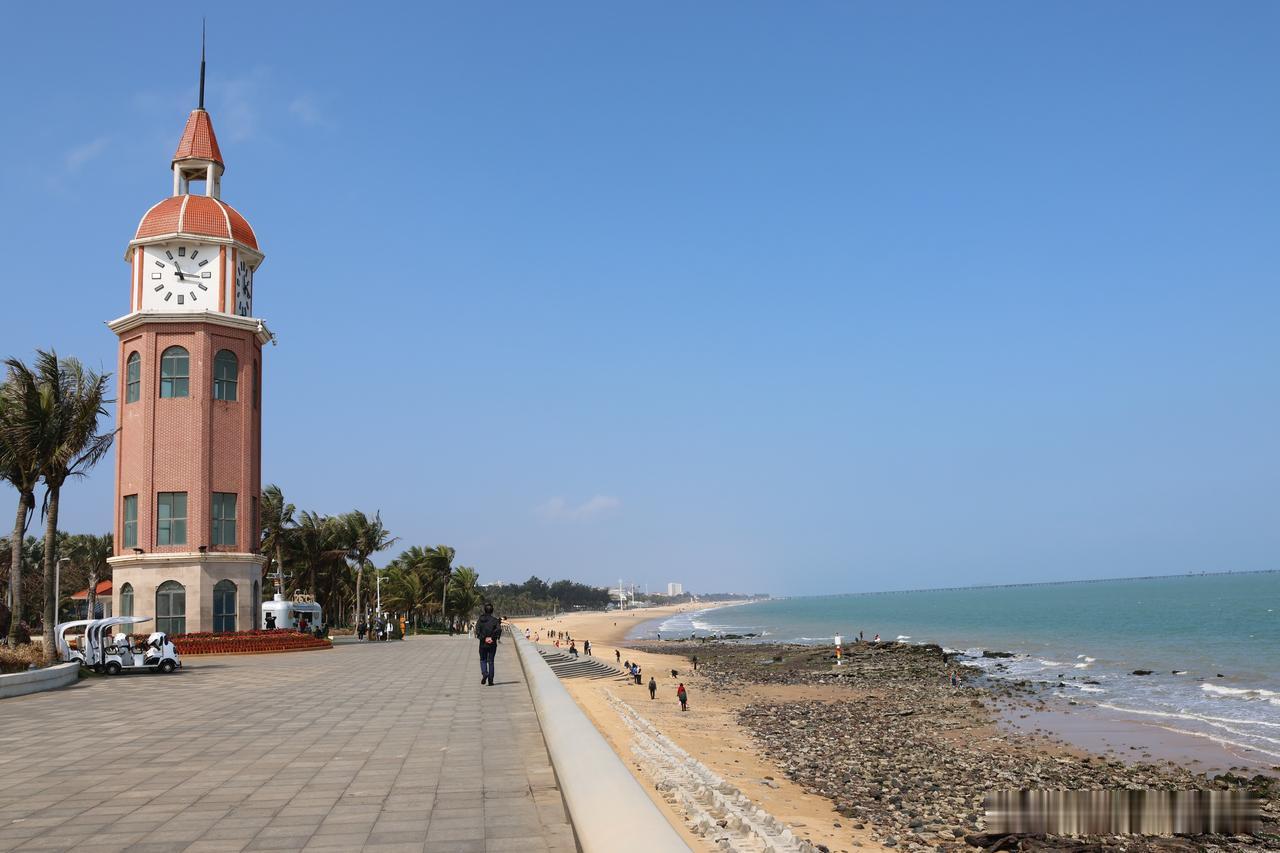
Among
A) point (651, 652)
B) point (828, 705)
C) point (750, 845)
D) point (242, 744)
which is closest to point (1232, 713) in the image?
point (828, 705)

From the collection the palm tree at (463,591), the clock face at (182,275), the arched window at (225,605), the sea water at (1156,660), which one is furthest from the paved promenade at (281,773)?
the palm tree at (463,591)

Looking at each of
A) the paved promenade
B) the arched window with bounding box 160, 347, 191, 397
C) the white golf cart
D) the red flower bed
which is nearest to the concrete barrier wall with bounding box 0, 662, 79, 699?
the paved promenade

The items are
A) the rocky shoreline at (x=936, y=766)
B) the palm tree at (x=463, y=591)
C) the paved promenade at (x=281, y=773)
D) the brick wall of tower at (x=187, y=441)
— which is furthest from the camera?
the palm tree at (x=463, y=591)

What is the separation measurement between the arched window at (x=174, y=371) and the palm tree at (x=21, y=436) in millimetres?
10425

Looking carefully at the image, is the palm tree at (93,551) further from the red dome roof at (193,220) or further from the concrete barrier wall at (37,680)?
the concrete barrier wall at (37,680)

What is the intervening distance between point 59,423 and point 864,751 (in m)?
22.8

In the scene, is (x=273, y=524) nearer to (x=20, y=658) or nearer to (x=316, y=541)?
(x=316, y=541)

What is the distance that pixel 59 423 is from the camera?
77.0 feet

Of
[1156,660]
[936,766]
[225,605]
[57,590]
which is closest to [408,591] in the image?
[57,590]

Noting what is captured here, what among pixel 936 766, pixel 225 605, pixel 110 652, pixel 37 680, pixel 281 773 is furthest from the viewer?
pixel 225 605

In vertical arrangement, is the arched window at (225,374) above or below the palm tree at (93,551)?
above

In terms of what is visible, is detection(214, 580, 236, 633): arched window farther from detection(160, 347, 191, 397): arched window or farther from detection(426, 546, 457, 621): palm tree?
detection(426, 546, 457, 621): palm tree

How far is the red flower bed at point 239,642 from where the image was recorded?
30.3m

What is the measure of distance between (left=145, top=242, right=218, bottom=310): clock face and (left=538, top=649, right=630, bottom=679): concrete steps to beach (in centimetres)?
2053
